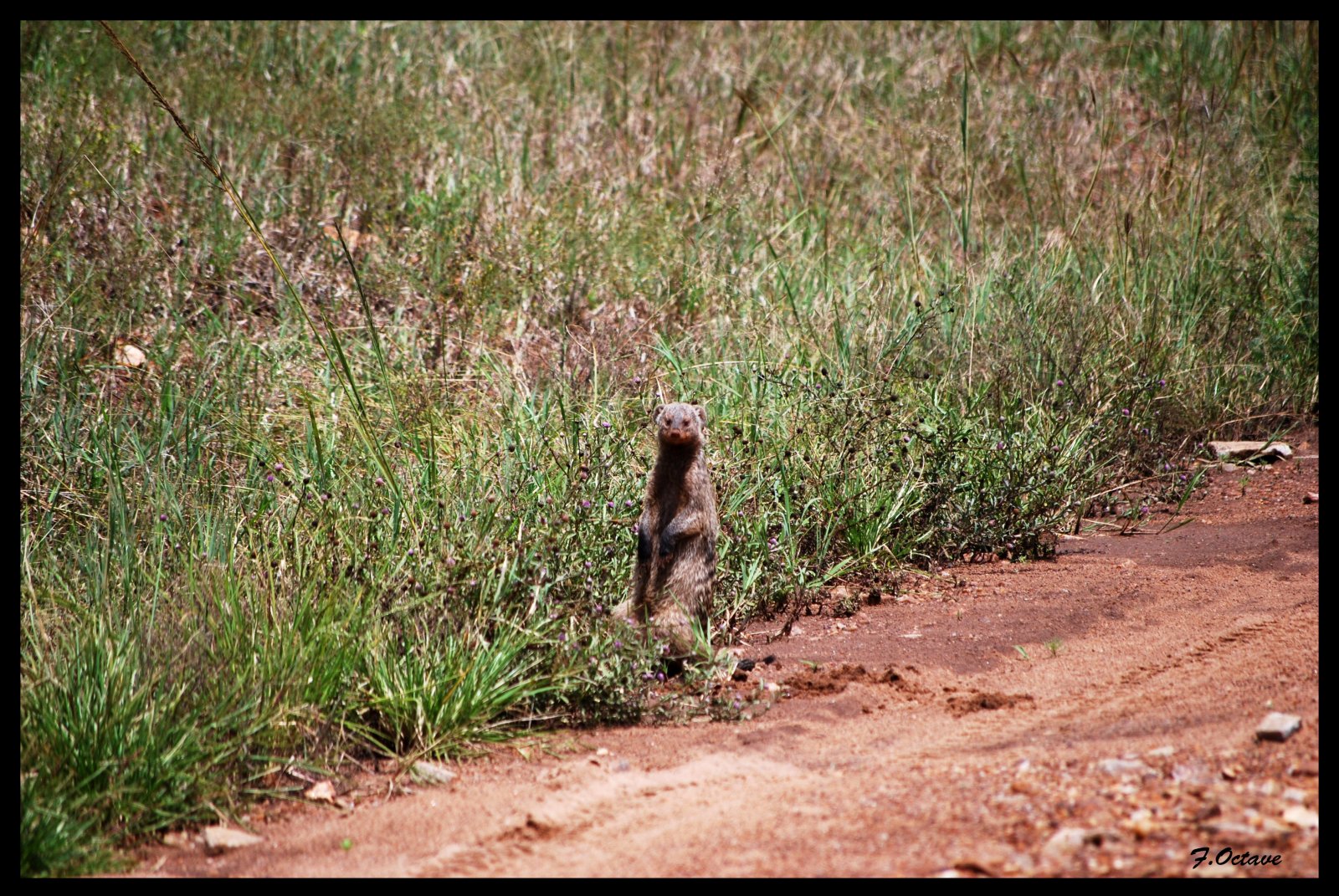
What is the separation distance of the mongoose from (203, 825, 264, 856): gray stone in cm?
169

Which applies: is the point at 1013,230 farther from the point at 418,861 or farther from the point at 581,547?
the point at 418,861

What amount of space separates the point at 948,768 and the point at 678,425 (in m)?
1.76

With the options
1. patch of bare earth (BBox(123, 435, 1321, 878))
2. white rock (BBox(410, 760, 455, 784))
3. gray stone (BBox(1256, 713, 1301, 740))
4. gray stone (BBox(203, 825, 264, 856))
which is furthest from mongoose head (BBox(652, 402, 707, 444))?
gray stone (BBox(1256, 713, 1301, 740))

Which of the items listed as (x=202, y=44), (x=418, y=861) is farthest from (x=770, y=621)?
(x=202, y=44)

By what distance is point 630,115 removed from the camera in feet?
31.9

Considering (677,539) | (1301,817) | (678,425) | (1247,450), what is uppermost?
(678,425)

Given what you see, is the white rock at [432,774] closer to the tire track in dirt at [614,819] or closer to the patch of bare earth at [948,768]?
the patch of bare earth at [948,768]

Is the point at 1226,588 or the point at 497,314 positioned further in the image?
the point at 497,314

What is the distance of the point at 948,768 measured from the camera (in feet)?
11.0

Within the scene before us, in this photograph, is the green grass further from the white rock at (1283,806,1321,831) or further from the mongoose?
the white rock at (1283,806,1321,831)

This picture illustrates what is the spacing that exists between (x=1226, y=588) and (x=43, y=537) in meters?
4.93

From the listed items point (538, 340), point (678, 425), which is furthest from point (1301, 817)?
point (538, 340)

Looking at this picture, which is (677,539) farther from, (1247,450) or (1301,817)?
(1247,450)

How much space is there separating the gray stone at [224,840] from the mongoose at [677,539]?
1.69m
